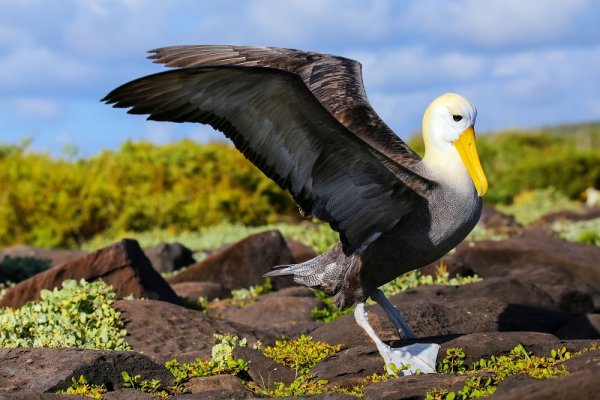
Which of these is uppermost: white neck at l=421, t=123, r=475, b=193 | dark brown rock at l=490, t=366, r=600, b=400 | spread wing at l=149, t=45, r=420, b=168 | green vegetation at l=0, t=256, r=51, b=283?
spread wing at l=149, t=45, r=420, b=168

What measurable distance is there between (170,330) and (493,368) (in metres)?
2.43

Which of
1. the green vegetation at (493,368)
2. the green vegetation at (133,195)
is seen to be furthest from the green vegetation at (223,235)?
the green vegetation at (493,368)

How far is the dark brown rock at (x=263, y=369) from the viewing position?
585cm

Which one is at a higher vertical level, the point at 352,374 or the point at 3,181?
the point at 3,181

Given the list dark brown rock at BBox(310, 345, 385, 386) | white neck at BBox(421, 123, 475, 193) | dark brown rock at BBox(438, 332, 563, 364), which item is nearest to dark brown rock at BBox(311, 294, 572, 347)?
dark brown rock at BBox(310, 345, 385, 386)

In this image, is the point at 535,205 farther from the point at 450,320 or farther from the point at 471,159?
the point at 471,159

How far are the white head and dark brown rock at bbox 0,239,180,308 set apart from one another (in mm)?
3275

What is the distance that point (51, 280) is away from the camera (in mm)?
8523

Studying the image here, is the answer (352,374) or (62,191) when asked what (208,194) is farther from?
(352,374)

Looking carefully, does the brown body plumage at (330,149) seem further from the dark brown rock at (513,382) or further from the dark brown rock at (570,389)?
the dark brown rock at (570,389)

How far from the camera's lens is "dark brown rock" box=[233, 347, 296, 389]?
5.85 meters

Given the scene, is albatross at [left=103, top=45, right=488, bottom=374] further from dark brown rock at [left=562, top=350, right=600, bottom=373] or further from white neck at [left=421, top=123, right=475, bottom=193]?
dark brown rock at [left=562, top=350, right=600, bottom=373]

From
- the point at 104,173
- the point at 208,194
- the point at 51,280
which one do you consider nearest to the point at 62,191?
the point at 104,173

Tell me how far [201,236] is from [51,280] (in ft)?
28.0
